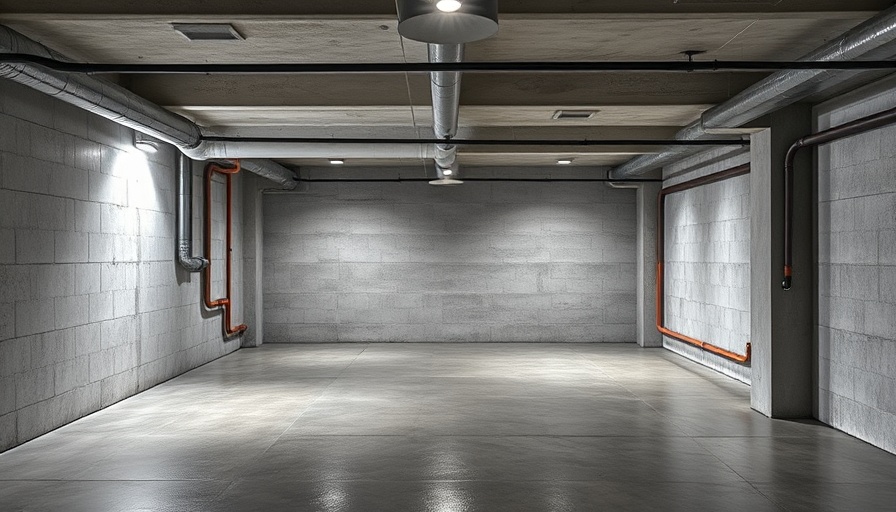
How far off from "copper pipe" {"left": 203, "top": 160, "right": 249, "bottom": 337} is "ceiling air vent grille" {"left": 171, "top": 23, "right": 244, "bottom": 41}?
207 inches

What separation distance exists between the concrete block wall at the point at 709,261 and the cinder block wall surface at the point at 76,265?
6.54m

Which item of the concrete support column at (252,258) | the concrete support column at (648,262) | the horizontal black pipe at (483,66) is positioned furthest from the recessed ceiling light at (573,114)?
the concrete support column at (252,258)

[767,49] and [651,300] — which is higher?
[767,49]

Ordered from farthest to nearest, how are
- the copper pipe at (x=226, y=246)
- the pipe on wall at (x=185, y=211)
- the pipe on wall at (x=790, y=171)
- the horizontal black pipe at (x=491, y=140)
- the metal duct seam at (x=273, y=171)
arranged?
the metal duct seam at (x=273, y=171)
the copper pipe at (x=226, y=246)
the pipe on wall at (x=185, y=211)
the horizontal black pipe at (x=491, y=140)
the pipe on wall at (x=790, y=171)

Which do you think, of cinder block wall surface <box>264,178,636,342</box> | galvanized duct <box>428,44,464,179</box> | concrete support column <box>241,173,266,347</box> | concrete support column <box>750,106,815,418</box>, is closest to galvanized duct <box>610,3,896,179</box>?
concrete support column <box>750,106,815,418</box>

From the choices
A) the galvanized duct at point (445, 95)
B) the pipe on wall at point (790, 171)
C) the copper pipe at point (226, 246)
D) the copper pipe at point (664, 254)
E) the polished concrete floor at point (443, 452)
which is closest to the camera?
the polished concrete floor at point (443, 452)

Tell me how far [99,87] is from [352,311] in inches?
315

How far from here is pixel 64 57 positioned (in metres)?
6.06

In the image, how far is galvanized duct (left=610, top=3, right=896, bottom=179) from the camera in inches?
186

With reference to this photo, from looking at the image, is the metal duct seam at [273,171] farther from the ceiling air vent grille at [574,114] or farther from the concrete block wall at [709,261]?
the concrete block wall at [709,261]

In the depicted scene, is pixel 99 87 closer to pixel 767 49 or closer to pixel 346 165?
pixel 767 49

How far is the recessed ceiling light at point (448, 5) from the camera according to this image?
3117 mm

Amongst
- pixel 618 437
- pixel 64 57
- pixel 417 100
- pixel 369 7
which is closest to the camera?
pixel 369 7

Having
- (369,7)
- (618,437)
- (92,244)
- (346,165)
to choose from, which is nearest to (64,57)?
(92,244)
